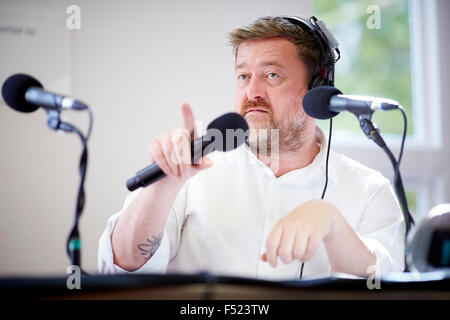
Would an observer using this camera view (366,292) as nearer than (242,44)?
Yes

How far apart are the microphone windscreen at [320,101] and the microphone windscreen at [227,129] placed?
19cm

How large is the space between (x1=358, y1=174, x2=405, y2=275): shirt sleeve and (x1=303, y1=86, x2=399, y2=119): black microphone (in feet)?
0.97

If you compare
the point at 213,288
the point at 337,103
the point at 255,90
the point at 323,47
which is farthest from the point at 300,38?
the point at 213,288

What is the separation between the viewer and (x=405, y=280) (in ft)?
2.07

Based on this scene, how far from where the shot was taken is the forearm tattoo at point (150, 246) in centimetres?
96

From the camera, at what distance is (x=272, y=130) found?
1.11 meters

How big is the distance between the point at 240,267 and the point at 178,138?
1.40ft

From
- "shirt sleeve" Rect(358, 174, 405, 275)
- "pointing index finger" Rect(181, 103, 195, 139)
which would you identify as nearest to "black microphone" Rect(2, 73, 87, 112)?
"pointing index finger" Rect(181, 103, 195, 139)

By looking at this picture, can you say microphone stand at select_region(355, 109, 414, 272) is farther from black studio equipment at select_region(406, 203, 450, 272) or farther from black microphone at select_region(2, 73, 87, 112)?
black microphone at select_region(2, 73, 87, 112)

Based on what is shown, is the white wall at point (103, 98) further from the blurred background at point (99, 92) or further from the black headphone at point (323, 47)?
the black headphone at point (323, 47)

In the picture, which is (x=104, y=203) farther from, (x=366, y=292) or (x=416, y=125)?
(x=416, y=125)

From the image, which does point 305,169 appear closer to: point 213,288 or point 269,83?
point 269,83

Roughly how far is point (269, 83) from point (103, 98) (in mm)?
422
